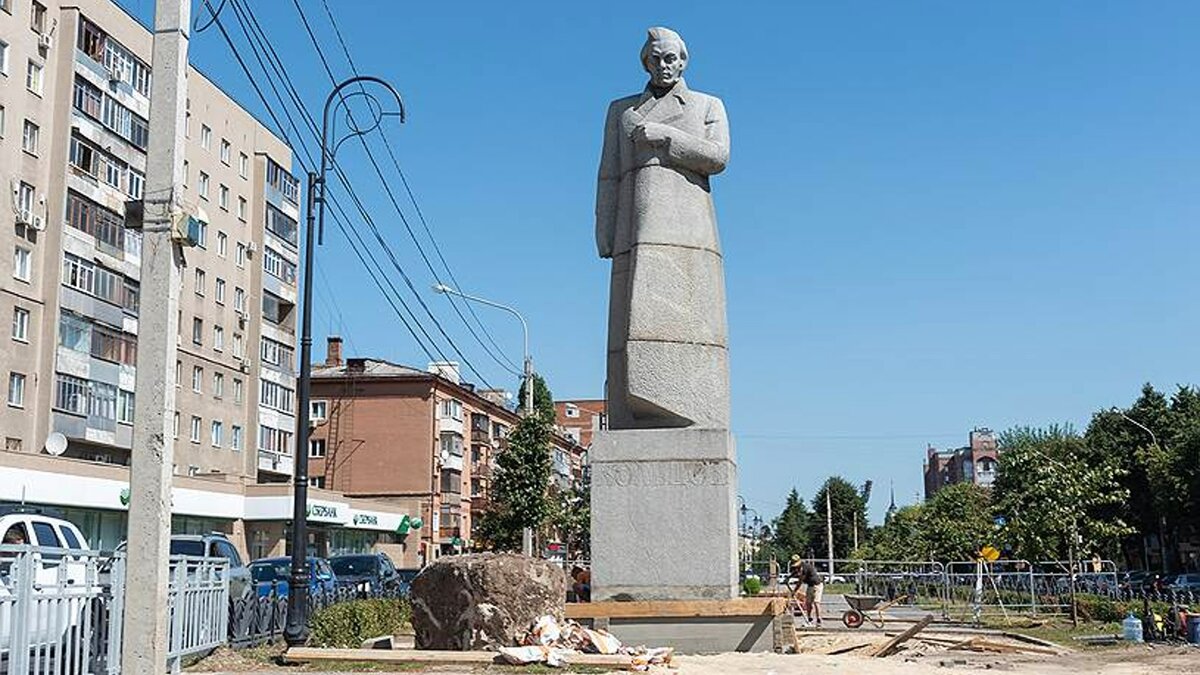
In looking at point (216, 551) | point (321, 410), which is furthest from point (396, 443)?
point (216, 551)

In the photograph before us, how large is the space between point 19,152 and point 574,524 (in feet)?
102

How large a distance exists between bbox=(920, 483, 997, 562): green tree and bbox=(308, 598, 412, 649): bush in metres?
40.9

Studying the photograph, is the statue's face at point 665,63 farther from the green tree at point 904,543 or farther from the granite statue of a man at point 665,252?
the green tree at point 904,543

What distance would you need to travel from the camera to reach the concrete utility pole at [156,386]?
7.73 metres

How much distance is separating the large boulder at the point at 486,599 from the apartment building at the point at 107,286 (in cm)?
2574

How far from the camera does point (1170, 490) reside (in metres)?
55.9

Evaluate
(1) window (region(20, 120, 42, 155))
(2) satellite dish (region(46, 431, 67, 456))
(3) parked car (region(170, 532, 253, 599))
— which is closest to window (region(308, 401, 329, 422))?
(1) window (region(20, 120, 42, 155))

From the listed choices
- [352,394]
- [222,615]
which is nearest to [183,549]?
[222,615]

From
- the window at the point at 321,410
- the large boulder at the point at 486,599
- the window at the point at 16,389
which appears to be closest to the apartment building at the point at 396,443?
the window at the point at 321,410

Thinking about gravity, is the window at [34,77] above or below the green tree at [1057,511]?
above

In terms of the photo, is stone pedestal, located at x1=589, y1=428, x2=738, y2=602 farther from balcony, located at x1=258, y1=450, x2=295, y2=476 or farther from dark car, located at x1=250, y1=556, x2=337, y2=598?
balcony, located at x1=258, y1=450, x2=295, y2=476

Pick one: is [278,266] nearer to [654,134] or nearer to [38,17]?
[38,17]

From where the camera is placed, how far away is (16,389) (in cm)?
4241

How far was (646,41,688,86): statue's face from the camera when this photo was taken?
1364 cm
